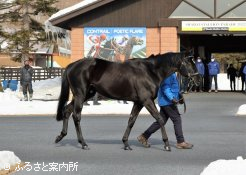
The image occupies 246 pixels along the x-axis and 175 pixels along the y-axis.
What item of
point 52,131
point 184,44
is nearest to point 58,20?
point 184,44

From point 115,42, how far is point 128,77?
17589mm

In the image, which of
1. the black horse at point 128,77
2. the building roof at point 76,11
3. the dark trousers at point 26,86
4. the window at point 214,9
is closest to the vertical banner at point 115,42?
the building roof at point 76,11

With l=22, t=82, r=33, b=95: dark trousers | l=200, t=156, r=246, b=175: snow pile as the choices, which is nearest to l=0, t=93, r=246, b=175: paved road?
l=200, t=156, r=246, b=175: snow pile

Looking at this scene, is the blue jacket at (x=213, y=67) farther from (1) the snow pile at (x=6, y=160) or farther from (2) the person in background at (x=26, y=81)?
A: (1) the snow pile at (x=6, y=160)

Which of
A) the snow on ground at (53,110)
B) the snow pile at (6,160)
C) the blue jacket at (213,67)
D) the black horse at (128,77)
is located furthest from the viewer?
the blue jacket at (213,67)

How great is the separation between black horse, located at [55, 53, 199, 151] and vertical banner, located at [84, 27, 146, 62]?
17209 mm

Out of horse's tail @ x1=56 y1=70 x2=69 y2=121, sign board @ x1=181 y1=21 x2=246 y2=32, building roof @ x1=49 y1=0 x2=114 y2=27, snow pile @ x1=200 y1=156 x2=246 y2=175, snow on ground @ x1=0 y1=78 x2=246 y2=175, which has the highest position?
building roof @ x1=49 y1=0 x2=114 y2=27

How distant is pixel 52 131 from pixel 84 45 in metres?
14.5

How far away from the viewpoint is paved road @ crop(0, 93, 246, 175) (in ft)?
31.9

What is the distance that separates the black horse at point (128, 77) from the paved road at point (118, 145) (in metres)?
0.68

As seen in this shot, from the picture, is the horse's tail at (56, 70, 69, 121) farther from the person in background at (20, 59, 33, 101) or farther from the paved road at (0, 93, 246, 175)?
the person in background at (20, 59, 33, 101)

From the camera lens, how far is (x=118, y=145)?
1245 cm

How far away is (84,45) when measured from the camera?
29.4 metres

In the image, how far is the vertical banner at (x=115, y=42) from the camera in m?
29.2
